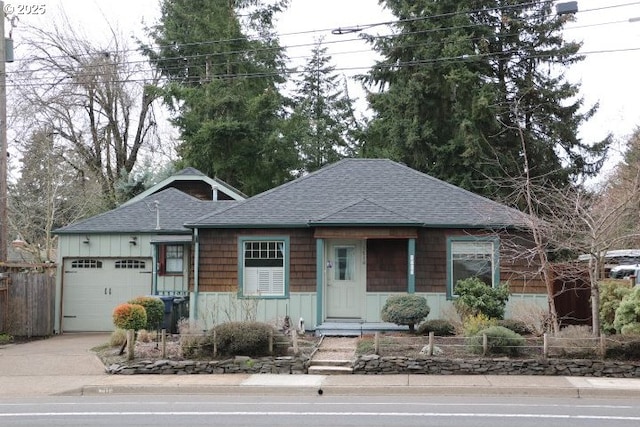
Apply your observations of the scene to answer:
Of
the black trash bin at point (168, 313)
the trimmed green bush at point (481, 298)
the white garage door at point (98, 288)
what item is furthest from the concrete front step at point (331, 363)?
the white garage door at point (98, 288)

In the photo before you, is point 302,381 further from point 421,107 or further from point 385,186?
point 421,107

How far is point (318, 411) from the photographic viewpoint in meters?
10.8

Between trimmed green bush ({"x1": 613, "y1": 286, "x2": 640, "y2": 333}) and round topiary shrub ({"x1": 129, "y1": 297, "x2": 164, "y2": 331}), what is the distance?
1037 cm

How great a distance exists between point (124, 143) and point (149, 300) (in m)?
23.8

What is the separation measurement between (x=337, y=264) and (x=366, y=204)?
5.84 feet

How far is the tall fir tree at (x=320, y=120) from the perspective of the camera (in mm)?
39938

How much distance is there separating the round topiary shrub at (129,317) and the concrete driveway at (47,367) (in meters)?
0.94

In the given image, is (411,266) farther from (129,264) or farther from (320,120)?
(320,120)

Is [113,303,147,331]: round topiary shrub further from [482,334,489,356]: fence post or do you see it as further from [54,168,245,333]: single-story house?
[482,334,489,356]: fence post

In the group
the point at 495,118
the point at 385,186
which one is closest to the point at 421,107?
the point at 495,118

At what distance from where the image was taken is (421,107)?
32781 mm

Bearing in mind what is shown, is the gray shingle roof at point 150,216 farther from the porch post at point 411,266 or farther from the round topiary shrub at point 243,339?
the round topiary shrub at point 243,339

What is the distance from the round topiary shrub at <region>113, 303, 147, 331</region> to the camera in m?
16.6

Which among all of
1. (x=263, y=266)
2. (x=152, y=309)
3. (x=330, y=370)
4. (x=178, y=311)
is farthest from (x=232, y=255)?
(x=330, y=370)
